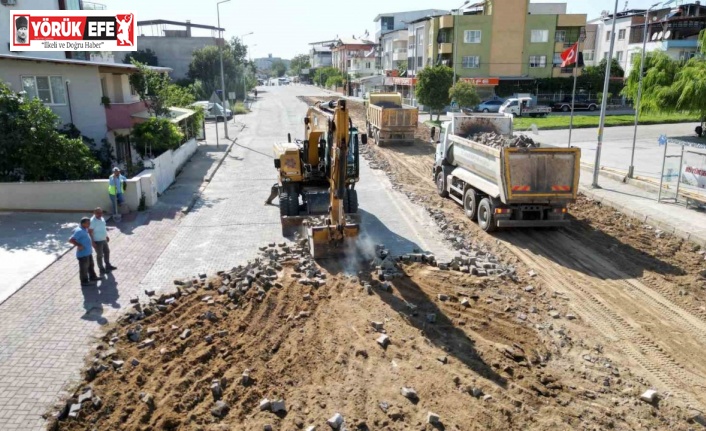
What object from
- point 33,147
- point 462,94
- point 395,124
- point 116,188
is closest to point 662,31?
point 462,94

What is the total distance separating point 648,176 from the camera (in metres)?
20.8

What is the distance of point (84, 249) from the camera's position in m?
10.8

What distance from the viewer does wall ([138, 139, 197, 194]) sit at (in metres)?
19.0

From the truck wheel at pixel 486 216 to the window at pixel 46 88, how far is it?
53.0ft

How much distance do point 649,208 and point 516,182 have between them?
18.5 feet

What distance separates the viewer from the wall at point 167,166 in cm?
1905

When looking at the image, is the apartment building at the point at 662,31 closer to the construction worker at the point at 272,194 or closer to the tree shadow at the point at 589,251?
the tree shadow at the point at 589,251

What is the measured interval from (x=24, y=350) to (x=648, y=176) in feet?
68.1

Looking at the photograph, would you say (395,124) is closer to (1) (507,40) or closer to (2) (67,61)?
(2) (67,61)

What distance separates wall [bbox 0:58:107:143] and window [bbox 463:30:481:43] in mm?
41689

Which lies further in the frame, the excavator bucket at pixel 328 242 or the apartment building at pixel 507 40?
the apartment building at pixel 507 40

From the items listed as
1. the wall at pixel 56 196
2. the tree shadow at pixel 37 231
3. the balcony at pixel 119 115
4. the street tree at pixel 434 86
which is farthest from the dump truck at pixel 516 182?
the street tree at pixel 434 86

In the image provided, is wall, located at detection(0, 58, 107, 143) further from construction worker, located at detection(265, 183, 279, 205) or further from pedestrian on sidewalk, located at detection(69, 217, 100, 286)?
pedestrian on sidewalk, located at detection(69, 217, 100, 286)

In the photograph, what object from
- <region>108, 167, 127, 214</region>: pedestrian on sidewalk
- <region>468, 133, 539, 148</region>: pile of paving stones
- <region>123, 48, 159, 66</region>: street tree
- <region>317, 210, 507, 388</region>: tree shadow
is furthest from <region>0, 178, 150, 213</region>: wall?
<region>123, 48, 159, 66</region>: street tree
